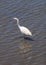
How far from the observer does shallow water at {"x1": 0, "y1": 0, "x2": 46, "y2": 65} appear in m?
12.9

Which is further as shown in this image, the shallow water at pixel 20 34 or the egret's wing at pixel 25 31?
the egret's wing at pixel 25 31

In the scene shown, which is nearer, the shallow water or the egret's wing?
the shallow water

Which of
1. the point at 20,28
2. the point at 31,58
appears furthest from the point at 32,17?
the point at 31,58

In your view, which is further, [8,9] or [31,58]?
[8,9]

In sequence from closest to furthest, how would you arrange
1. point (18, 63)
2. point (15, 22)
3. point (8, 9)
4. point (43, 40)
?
point (18, 63), point (43, 40), point (15, 22), point (8, 9)

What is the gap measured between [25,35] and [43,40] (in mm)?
1043

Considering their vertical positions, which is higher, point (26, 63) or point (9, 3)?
point (9, 3)

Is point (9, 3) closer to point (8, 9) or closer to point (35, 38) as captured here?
point (8, 9)

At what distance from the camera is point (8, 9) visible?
1791 centimetres

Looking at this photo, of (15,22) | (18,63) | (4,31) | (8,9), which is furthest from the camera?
(8,9)

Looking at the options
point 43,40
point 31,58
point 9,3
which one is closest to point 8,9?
point 9,3

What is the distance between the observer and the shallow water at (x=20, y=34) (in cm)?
1289

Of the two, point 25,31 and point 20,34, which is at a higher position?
point 25,31

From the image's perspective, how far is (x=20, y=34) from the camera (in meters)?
14.9
